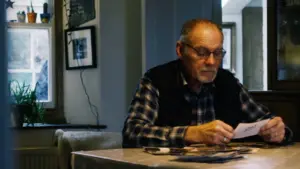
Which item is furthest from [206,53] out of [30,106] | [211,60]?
[30,106]

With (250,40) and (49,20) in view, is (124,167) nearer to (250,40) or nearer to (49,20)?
(250,40)

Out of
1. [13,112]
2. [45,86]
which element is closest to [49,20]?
[45,86]

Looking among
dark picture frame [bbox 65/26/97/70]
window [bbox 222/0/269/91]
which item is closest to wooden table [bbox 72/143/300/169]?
window [bbox 222/0/269/91]

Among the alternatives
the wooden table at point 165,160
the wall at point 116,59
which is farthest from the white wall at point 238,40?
the wooden table at point 165,160

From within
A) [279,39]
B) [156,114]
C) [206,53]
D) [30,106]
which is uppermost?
[279,39]

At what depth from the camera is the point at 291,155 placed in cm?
153

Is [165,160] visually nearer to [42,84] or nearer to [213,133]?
[213,133]

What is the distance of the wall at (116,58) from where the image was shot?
4.03m

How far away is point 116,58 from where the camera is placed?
13.4 ft

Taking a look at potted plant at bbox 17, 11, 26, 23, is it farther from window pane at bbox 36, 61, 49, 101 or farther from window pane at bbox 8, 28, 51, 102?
window pane at bbox 36, 61, 49, 101

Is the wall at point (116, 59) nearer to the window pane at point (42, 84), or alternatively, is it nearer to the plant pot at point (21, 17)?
the window pane at point (42, 84)

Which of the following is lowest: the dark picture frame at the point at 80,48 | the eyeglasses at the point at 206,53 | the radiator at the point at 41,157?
the radiator at the point at 41,157

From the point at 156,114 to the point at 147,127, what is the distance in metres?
0.13

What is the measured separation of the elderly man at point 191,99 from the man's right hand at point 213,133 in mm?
36
